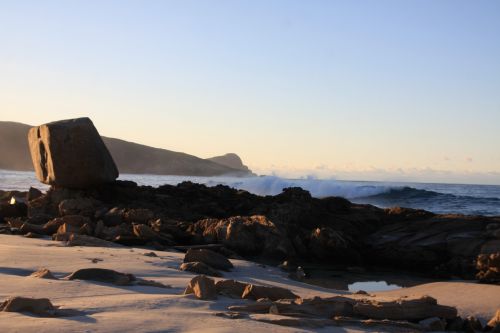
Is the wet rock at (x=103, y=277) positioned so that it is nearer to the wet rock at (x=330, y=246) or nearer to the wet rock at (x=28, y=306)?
the wet rock at (x=28, y=306)

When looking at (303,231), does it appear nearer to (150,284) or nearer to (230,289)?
(150,284)

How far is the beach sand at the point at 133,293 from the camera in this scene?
348cm

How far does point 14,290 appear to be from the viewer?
446 cm

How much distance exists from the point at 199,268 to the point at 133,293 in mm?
1999

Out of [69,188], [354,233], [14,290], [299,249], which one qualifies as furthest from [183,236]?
[14,290]

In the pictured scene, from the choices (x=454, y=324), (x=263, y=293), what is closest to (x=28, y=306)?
(x=263, y=293)

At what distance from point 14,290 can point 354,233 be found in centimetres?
736

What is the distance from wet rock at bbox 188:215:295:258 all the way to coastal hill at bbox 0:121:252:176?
7750cm

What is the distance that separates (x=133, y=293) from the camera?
4676mm

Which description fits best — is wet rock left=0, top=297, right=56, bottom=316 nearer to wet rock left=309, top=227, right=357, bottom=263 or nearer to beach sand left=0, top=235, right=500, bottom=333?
beach sand left=0, top=235, right=500, bottom=333

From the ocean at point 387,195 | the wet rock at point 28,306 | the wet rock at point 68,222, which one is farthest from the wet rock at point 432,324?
the ocean at point 387,195

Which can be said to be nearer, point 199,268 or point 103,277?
point 103,277

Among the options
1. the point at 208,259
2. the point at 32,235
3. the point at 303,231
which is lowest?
the point at 32,235

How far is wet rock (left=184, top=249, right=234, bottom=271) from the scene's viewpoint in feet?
23.2
